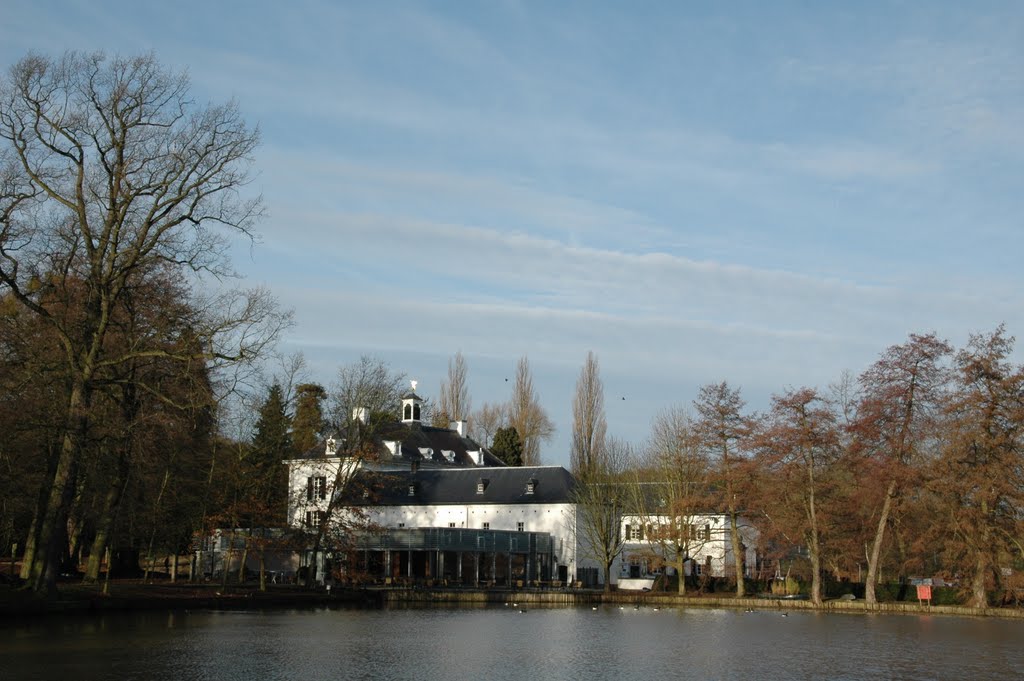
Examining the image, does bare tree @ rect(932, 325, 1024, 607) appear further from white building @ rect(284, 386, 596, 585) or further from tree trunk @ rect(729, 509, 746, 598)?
white building @ rect(284, 386, 596, 585)

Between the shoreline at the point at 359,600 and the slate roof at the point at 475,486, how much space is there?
11549 millimetres

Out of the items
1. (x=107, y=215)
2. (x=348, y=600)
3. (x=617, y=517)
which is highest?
(x=107, y=215)

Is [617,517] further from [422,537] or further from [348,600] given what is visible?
[348,600]

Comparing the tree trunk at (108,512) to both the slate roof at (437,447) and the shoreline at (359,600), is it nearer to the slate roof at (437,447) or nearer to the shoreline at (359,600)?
the shoreline at (359,600)

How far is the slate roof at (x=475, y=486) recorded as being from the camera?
211 feet

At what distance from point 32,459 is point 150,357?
22.8ft

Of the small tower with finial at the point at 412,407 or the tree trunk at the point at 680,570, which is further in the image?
the small tower with finial at the point at 412,407

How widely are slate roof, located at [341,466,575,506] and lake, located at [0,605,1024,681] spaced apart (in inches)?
948

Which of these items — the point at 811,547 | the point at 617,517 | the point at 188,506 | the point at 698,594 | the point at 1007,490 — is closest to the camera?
the point at 1007,490

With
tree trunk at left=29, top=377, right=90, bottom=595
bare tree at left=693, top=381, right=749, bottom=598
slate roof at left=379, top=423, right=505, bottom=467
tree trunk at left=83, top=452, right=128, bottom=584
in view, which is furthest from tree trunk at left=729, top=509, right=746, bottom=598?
tree trunk at left=29, top=377, right=90, bottom=595

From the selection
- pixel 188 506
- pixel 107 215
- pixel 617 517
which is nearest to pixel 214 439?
pixel 188 506

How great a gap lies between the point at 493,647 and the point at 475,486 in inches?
1559

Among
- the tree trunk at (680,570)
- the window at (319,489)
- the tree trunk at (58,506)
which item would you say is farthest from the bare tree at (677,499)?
the tree trunk at (58,506)

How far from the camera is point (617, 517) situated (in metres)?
56.9
